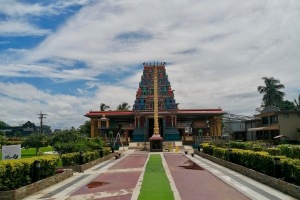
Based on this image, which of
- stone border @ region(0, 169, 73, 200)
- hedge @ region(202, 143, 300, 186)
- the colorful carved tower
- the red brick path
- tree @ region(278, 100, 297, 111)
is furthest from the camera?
tree @ region(278, 100, 297, 111)

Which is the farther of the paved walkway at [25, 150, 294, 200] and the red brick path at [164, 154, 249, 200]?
the paved walkway at [25, 150, 294, 200]

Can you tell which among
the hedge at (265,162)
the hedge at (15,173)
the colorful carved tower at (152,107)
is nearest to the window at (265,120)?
the colorful carved tower at (152,107)

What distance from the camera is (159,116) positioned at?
65.0 metres

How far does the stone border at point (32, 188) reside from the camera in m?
12.1

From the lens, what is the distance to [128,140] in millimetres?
61562

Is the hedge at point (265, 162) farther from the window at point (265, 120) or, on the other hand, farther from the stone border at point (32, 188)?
the window at point (265, 120)

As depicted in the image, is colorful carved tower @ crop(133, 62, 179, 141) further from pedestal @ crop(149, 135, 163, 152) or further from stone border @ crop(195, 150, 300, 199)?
stone border @ crop(195, 150, 300, 199)

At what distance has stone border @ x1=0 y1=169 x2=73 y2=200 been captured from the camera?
12102mm

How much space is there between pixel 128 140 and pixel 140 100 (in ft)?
29.0

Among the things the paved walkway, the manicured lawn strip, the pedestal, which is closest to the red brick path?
the paved walkway

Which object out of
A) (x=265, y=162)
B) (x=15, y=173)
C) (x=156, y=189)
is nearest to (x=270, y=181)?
(x=265, y=162)

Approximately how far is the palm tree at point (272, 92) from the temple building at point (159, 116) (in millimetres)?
17829

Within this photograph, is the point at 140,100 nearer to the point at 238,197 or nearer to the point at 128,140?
the point at 128,140

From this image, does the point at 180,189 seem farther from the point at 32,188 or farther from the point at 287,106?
the point at 287,106
